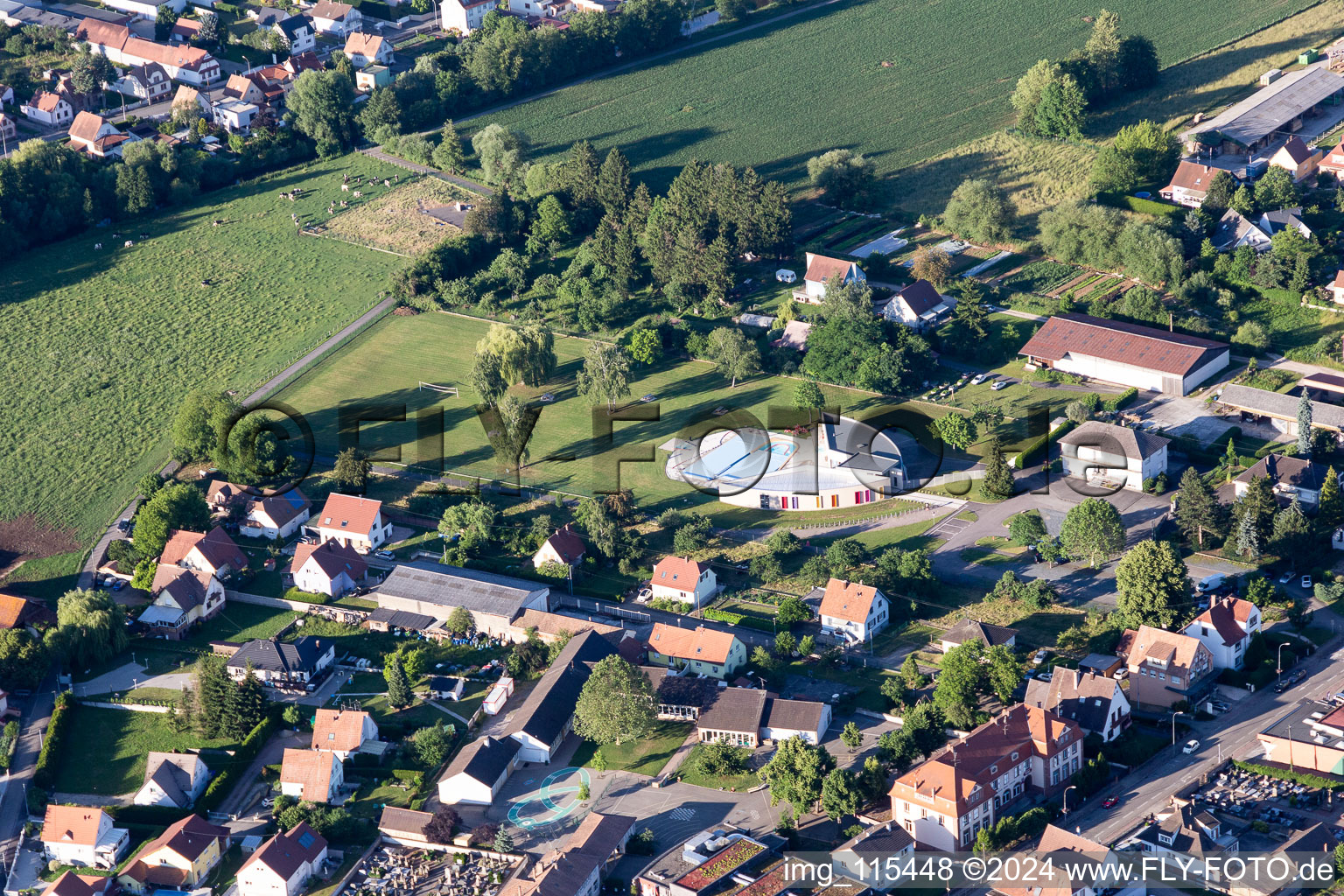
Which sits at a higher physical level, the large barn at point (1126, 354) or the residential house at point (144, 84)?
the residential house at point (144, 84)

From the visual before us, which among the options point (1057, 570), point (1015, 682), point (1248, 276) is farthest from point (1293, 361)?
point (1015, 682)

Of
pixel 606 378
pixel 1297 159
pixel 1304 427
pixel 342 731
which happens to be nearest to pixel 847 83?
pixel 1297 159

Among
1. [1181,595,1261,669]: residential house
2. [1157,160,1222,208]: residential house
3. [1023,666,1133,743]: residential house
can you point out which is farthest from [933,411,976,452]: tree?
[1157,160,1222,208]: residential house

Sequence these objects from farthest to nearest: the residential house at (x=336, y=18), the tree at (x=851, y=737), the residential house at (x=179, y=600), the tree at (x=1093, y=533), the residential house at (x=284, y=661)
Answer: the residential house at (x=336, y=18) → the tree at (x=1093, y=533) → the residential house at (x=179, y=600) → the residential house at (x=284, y=661) → the tree at (x=851, y=737)

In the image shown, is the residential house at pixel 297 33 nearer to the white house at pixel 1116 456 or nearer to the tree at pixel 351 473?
the tree at pixel 351 473

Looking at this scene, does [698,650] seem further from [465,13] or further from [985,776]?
[465,13]

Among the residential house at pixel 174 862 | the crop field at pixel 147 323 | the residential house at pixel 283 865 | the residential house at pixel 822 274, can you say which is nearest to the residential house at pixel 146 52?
the crop field at pixel 147 323
